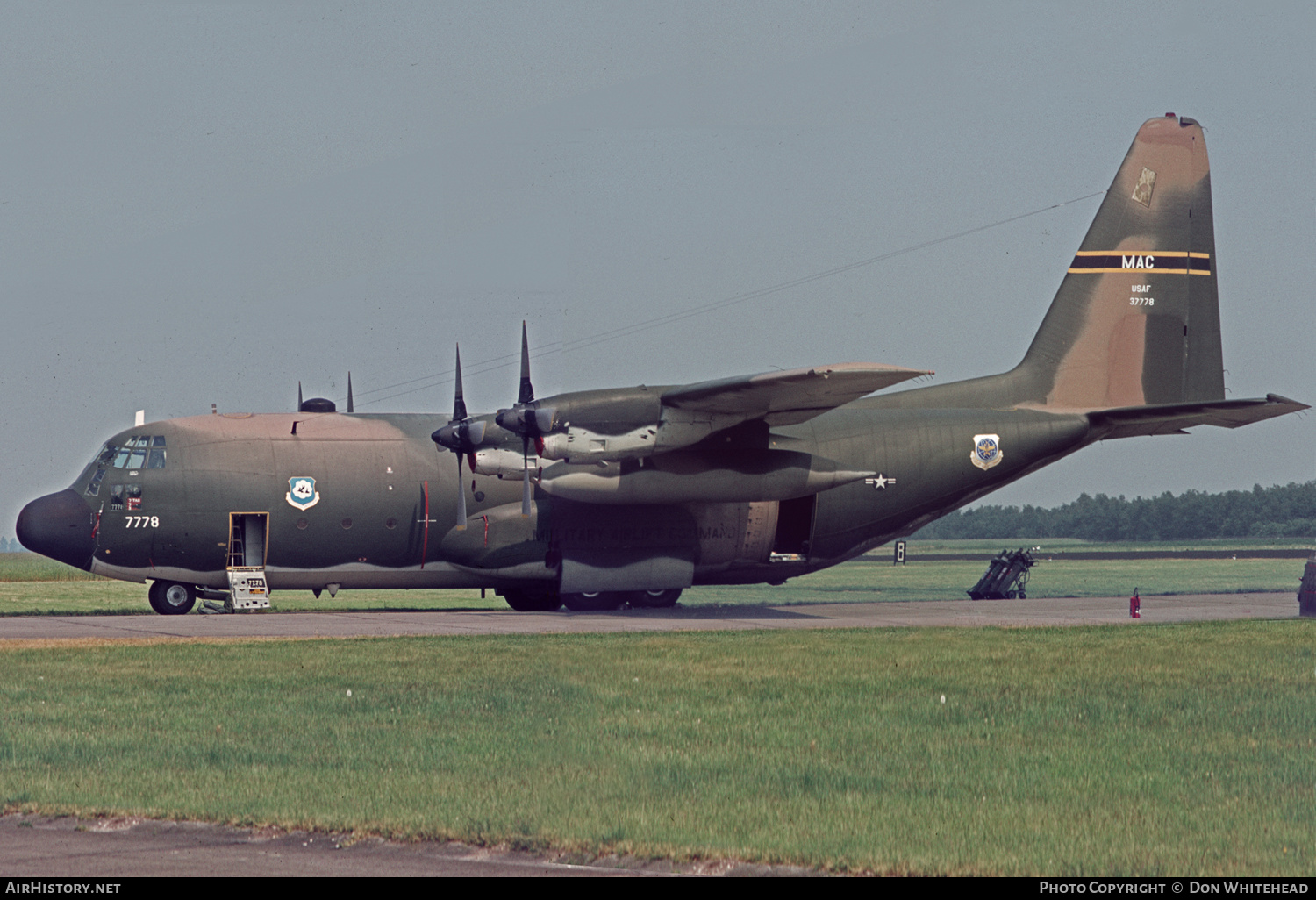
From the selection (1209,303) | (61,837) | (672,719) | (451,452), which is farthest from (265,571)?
(1209,303)

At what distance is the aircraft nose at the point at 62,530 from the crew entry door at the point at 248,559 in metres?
3.15

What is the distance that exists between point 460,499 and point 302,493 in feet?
12.4

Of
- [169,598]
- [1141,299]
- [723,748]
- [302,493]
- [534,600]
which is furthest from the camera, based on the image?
[1141,299]

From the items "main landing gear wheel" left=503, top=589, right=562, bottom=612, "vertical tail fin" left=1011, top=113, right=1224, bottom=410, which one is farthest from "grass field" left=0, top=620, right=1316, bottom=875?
"vertical tail fin" left=1011, top=113, right=1224, bottom=410

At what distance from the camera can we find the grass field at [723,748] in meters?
9.67

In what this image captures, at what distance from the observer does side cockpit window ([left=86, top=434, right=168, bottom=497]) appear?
3100 centimetres

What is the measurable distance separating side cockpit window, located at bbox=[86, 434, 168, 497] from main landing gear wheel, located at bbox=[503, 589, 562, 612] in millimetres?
9397

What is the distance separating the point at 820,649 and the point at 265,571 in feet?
49.8

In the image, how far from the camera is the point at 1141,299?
3644 cm

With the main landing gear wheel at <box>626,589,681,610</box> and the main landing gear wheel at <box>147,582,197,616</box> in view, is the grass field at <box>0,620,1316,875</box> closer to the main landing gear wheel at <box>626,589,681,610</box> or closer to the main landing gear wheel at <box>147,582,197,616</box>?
the main landing gear wheel at <box>147,582,197,616</box>

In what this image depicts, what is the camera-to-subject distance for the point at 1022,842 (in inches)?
369
